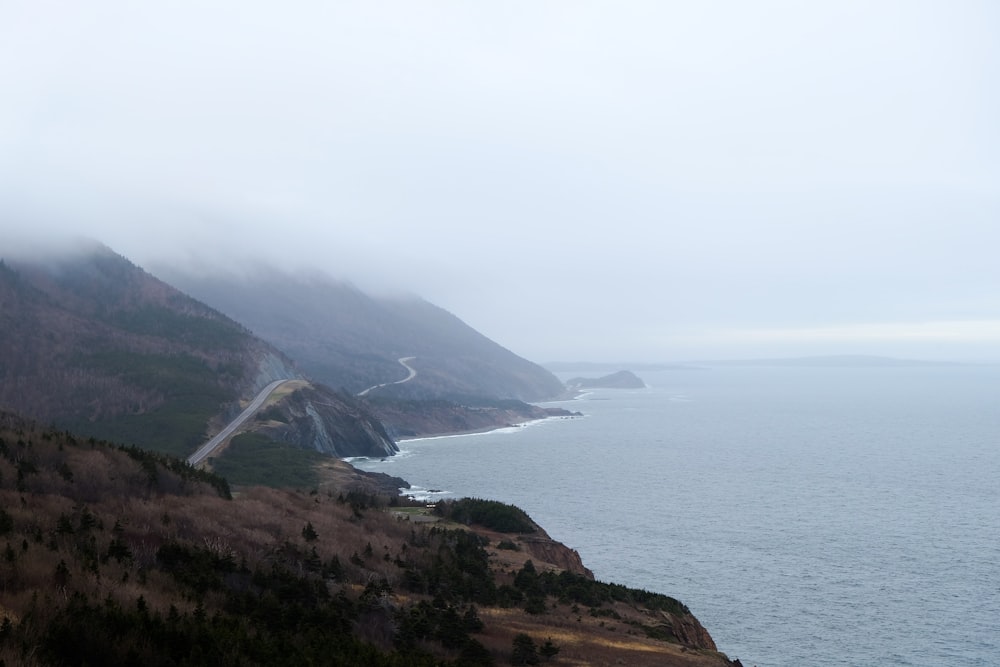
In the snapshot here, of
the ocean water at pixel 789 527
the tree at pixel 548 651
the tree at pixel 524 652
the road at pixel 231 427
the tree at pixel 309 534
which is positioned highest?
the tree at pixel 309 534

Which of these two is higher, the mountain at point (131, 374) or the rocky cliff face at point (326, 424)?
the mountain at point (131, 374)

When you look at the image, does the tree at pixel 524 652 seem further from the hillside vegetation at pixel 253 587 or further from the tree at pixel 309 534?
the tree at pixel 309 534

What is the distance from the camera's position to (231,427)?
131250mm

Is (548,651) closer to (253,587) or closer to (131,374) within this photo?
(253,587)

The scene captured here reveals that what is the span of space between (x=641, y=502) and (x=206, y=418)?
7615 centimetres

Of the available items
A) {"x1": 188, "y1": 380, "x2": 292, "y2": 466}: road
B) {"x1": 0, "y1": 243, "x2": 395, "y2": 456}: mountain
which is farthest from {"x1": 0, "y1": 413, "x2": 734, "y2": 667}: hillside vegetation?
{"x1": 0, "y1": 243, "x2": 395, "y2": 456}: mountain

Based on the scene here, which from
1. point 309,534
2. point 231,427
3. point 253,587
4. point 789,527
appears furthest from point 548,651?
point 231,427

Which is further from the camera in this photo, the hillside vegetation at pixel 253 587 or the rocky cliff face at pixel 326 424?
the rocky cliff face at pixel 326 424

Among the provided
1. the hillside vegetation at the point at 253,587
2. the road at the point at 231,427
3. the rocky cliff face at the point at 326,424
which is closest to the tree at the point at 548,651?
the hillside vegetation at the point at 253,587

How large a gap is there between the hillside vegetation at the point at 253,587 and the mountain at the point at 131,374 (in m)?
82.5

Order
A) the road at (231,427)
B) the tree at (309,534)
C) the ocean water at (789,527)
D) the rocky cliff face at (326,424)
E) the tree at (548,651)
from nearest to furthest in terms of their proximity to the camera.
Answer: the tree at (548,651) < the tree at (309,534) < the ocean water at (789,527) < the road at (231,427) < the rocky cliff face at (326,424)

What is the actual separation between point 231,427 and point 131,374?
105 feet

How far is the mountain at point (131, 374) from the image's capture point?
424 feet

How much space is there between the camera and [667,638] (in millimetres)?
33594
